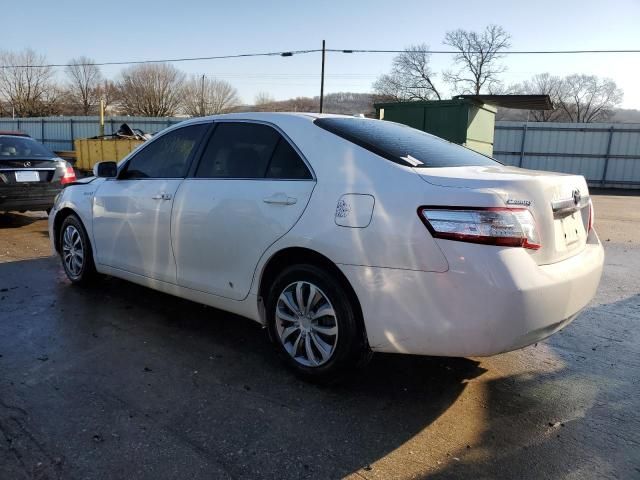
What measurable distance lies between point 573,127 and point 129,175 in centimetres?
2166

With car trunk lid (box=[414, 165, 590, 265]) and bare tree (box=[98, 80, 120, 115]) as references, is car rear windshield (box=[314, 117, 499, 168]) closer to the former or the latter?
car trunk lid (box=[414, 165, 590, 265])

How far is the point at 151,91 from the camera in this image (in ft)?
225

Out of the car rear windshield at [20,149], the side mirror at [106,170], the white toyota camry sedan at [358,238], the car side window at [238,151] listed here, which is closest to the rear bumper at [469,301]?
the white toyota camry sedan at [358,238]

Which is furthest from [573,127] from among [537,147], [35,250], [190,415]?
[190,415]

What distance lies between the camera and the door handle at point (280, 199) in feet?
10.2

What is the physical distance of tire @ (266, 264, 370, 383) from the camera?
2.89 metres

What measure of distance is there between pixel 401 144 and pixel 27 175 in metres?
7.05

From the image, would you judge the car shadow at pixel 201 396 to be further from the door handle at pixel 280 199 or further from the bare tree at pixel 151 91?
the bare tree at pixel 151 91

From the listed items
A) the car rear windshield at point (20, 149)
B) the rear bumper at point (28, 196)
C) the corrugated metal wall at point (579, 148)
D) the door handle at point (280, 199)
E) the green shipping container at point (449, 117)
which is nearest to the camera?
the door handle at point (280, 199)

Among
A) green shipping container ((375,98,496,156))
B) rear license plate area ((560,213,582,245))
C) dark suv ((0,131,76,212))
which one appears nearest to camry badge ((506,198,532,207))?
rear license plate area ((560,213,582,245))

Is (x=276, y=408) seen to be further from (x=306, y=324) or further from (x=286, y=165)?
(x=286, y=165)

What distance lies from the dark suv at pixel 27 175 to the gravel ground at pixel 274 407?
434cm

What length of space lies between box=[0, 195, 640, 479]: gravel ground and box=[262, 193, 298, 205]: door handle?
3.57ft

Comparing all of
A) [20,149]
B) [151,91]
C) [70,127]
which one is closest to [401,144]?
[20,149]
